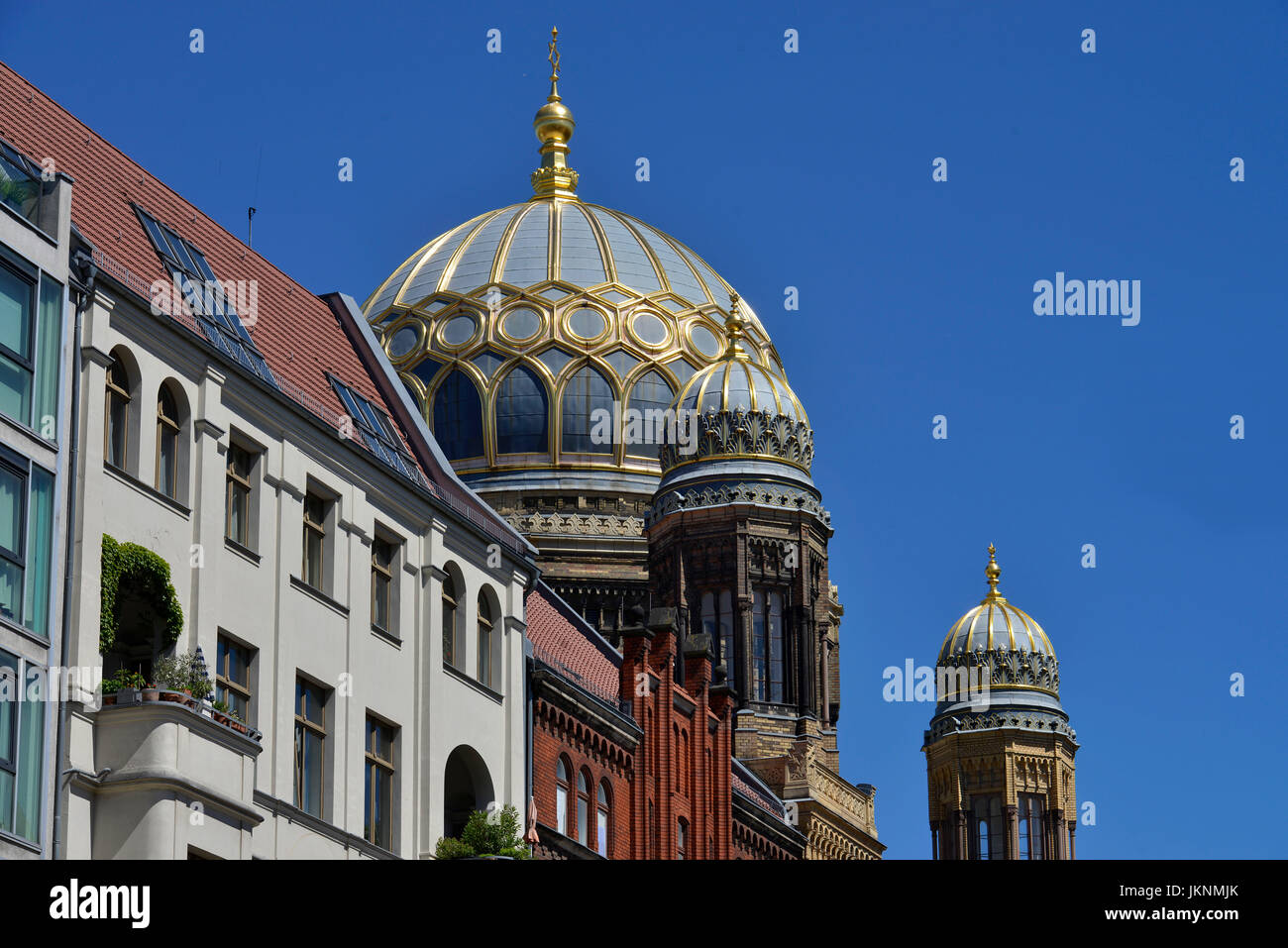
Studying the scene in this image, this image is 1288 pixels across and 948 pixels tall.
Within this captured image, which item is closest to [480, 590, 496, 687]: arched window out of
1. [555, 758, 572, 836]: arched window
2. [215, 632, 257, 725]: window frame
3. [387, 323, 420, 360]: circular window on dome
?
[555, 758, 572, 836]: arched window

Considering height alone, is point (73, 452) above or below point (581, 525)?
below

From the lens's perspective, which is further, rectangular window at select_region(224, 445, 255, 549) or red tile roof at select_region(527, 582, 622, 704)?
red tile roof at select_region(527, 582, 622, 704)

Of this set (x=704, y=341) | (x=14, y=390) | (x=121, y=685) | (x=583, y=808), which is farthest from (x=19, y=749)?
(x=704, y=341)

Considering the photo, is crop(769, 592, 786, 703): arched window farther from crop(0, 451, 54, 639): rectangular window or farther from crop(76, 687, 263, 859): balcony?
crop(0, 451, 54, 639): rectangular window

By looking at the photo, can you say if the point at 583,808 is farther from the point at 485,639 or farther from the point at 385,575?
the point at 385,575

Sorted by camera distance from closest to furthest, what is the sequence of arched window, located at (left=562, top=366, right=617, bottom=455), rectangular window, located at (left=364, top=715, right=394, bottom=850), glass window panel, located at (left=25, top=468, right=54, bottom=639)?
glass window panel, located at (left=25, top=468, right=54, bottom=639), rectangular window, located at (left=364, top=715, right=394, bottom=850), arched window, located at (left=562, top=366, right=617, bottom=455)

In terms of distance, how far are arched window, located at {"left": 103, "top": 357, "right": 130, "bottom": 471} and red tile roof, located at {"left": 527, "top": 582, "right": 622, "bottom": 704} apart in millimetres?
17142

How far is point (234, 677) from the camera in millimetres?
45375

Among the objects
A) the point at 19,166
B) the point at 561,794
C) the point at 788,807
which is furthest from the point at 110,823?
the point at 788,807

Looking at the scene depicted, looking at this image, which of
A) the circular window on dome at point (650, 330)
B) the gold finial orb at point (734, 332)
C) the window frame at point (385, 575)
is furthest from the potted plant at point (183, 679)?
the circular window on dome at point (650, 330)

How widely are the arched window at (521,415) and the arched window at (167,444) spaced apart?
182 ft

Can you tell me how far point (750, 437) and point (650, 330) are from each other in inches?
656

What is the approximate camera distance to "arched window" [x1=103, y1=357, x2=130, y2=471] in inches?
1697
